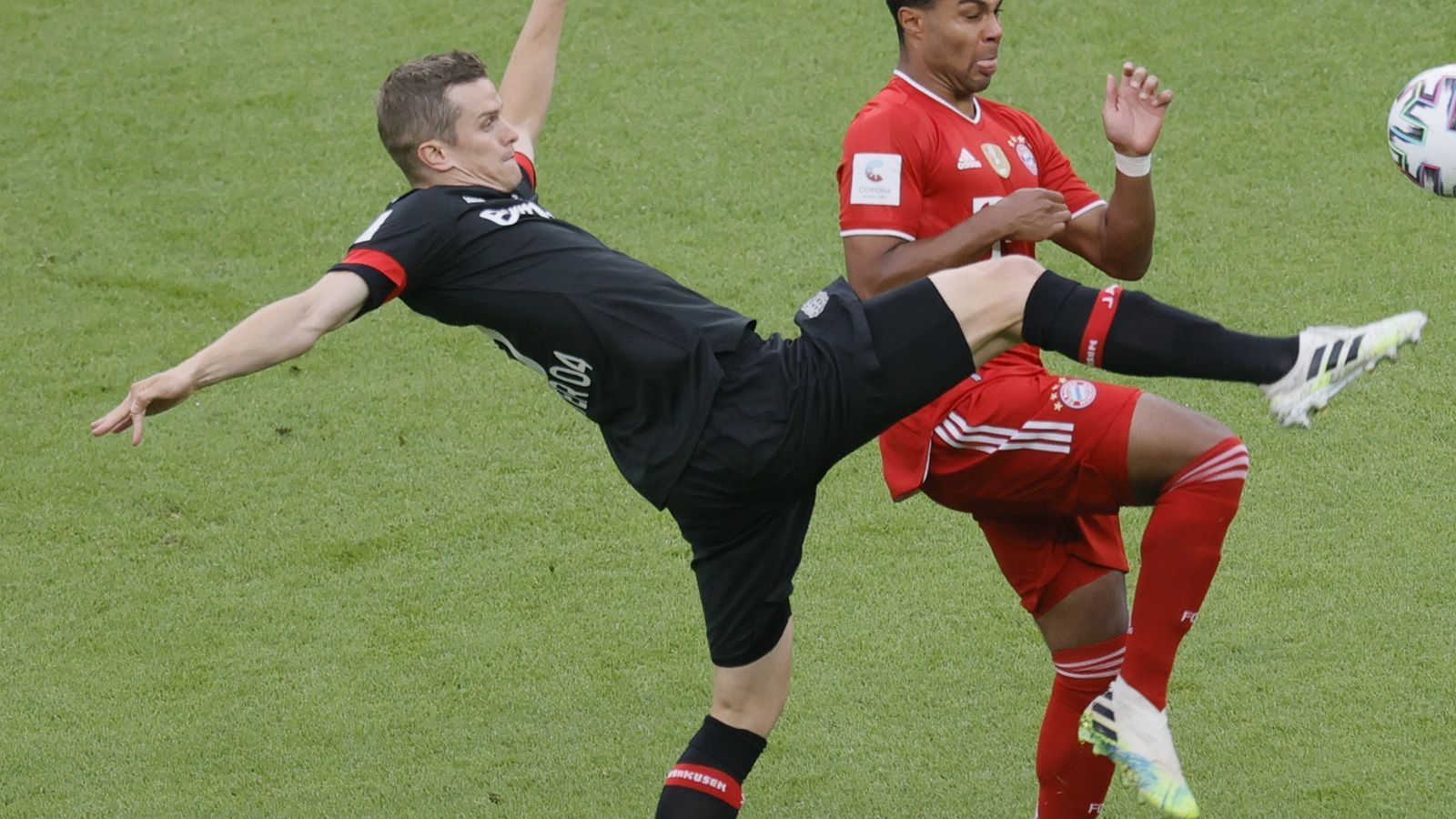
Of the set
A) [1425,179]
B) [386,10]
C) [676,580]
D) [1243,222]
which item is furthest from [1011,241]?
[386,10]

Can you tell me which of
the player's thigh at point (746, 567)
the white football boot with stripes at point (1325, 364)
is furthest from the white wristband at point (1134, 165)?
the player's thigh at point (746, 567)

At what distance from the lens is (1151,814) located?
4.96 m

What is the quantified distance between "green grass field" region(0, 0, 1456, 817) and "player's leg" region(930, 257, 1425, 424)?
59.0 inches

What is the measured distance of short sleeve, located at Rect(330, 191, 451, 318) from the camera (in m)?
3.90

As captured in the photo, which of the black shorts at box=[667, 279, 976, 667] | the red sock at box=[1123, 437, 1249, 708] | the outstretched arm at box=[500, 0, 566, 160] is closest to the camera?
the black shorts at box=[667, 279, 976, 667]

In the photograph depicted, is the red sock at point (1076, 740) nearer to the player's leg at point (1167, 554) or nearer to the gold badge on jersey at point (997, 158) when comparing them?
the player's leg at point (1167, 554)

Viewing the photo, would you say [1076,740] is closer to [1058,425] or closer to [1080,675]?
[1080,675]

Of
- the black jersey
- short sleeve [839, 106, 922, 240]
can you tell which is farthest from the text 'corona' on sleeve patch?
the black jersey

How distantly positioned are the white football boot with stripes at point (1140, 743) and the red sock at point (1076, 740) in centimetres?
44

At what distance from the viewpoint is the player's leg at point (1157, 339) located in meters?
3.86

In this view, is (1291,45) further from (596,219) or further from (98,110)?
(98,110)

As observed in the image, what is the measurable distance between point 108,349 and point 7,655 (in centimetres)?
226

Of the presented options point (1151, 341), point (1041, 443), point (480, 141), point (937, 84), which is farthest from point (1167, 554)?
point (480, 141)

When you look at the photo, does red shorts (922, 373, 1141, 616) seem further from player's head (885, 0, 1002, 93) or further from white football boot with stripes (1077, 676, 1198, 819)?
player's head (885, 0, 1002, 93)
